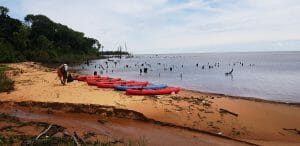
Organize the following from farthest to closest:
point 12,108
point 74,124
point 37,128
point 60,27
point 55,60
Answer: point 60,27 < point 55,60 < point 12,108 < point 74,124 < point 37,128

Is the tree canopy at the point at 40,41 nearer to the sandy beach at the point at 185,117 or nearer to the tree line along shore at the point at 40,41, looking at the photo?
the tree line along shore at the point at 40,41

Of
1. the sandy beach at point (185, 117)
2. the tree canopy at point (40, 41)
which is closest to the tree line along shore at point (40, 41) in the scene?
the tree canopy at point (40, 41)

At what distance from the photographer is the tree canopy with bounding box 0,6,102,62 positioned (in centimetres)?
5905

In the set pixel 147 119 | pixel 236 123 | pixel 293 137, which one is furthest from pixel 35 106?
pixel 293 137

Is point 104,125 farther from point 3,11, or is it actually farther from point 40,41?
point 40,41

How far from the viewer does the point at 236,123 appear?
488 inches

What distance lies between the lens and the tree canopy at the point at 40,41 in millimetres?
59050

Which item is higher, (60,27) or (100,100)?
(60,27)


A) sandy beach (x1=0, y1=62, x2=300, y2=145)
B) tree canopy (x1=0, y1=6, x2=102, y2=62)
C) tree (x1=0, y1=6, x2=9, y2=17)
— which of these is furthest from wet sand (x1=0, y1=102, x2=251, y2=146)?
tree (x1=0, y1=6, x2=9, y2=17)

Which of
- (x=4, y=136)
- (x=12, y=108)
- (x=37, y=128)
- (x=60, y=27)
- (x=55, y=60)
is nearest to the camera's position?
(x=4, y=136)

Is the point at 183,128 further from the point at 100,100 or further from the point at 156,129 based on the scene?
the point at 100,100

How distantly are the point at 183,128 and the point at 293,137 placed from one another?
3751mm

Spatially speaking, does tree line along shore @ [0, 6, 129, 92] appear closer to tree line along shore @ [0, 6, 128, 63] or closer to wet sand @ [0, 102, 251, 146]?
tree line along shore @ [0, 6, 128, 63]

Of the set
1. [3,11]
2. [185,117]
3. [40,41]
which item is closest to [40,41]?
[40,41]
